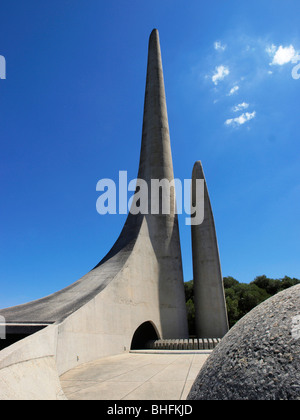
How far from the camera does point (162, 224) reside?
559 inches

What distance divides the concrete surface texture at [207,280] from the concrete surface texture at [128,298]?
1021 millimetres

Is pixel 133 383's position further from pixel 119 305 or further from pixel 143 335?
pixel 143 335

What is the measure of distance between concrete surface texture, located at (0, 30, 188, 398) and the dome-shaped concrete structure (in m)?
2.31

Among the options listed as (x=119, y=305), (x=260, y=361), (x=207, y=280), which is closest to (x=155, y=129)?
(x=207, y=280)

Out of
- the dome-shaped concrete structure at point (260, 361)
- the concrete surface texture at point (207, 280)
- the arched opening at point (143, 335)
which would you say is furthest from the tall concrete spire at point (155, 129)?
the dome-shaped concrete structure at point (260, 361)

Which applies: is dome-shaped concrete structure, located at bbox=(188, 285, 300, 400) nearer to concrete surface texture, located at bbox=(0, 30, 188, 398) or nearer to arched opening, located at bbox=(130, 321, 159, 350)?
concrete surface texture, located at bbox=(0, 30, 188, 398)

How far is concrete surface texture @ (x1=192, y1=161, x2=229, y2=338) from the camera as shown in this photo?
13.3 m

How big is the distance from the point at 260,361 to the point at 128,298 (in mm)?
9288

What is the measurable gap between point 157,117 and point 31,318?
41.4 ft

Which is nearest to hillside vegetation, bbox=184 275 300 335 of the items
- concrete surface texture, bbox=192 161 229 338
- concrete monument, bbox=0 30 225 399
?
concrete surface texture, bbox=192 161 229 338

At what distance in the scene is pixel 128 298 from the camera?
34.3ft

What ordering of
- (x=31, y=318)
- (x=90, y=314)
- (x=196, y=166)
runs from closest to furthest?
1. (x=31, y=318)
2. (x=90, y=314)
3. (x=196, y=166)
